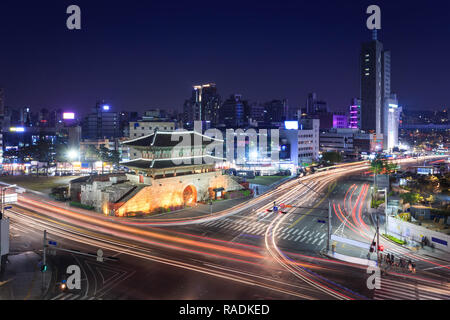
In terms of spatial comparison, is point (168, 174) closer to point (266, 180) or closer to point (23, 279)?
point (23, 279)

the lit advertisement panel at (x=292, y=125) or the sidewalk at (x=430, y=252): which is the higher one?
the lit advertisement panel at (x=292, y=125)

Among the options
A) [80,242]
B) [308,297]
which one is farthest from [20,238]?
[308,297]

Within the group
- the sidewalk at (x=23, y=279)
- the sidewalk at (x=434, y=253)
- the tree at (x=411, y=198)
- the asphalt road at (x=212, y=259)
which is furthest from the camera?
the tree at (x=411, y=198)

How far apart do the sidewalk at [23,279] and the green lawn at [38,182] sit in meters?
38.0

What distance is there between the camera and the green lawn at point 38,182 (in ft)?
236

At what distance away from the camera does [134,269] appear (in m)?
30.5

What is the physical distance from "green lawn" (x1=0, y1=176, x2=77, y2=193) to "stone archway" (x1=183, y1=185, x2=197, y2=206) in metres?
27.9

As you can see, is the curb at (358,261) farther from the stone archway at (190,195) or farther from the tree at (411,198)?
the stone archway at (190,195)

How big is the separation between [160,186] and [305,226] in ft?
70.5

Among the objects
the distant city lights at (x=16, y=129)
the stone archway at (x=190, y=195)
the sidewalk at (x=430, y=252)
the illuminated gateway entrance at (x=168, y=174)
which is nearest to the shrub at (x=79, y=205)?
the illuminated gateway entrance at (x=168, y=174)

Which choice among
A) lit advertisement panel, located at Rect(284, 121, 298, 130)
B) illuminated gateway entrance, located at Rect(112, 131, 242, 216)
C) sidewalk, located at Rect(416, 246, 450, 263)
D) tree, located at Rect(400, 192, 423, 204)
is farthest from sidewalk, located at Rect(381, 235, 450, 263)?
lit advertisement panel, located at Rect(284, 121, 298, 130)

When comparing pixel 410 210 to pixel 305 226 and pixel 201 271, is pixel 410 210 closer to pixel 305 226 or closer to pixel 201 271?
pixel 305 226

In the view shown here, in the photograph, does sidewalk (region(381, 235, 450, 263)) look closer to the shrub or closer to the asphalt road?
the asphalt road
